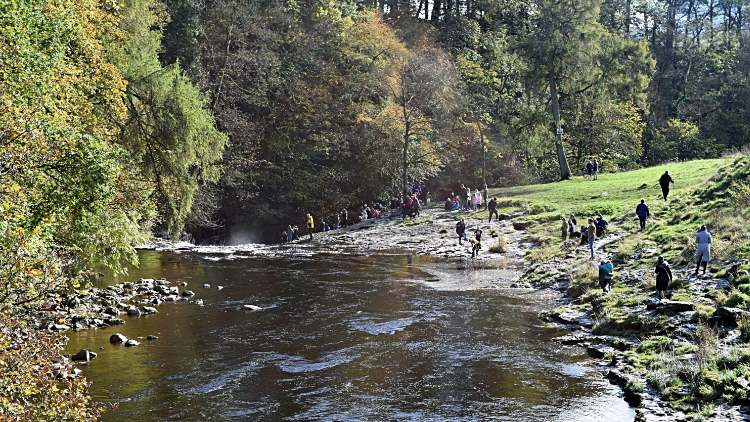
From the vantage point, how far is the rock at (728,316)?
16.6 metres

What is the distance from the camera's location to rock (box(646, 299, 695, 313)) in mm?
18438

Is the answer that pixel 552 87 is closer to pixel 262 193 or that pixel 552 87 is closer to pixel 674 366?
pixel 262 193

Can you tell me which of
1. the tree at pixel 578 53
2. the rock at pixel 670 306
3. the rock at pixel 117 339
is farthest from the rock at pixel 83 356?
the tree at pixel 578 53

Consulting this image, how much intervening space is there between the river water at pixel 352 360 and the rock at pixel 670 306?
3.13m

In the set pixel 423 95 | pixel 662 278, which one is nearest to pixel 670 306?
pixel 662 278

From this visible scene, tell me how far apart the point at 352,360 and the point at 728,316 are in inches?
393

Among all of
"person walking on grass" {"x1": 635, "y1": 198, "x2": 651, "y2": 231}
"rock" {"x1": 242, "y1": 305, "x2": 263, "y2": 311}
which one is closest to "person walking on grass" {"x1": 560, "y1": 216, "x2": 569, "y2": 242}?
"person walking on grass" {"x1": 635, "y1": 198, "x2": 651, "y2": 231}

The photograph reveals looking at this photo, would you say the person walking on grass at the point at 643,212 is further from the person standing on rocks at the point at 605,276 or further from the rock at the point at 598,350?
the rock at the point at 598,350

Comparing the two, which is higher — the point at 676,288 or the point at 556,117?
the point at 556,117

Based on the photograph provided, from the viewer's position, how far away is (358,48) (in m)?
59.5

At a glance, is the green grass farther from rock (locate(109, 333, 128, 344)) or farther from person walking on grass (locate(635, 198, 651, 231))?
rock (locate(109, 333, 128, 344))

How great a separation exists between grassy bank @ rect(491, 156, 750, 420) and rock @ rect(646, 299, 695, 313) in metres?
0.03

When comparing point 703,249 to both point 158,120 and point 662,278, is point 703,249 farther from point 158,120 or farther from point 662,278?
point 158,120

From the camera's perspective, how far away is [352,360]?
17469 mm
